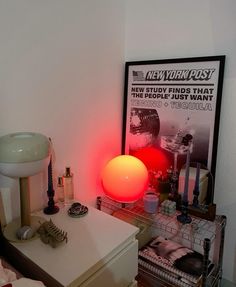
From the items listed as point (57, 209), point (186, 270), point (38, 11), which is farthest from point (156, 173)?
point (38, 11)

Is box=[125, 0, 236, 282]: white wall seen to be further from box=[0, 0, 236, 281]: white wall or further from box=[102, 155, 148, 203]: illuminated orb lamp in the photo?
box=[102, 155, 148, 203]: illuminated orb lamp

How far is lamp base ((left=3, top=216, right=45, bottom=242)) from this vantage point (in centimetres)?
96

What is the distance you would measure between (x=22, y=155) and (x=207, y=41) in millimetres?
1081

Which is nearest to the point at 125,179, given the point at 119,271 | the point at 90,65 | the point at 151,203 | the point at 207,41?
the point at 151,203

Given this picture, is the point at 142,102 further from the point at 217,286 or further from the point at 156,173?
the point at 217,286

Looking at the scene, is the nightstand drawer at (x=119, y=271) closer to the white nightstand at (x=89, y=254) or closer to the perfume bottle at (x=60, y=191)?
the white nightstand at (x=89, y=254)

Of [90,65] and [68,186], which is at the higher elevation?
[90,65]

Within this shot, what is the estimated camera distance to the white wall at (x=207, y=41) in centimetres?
123

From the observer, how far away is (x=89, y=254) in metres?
0.88

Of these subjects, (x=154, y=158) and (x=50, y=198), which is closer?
(x=50, y=198)

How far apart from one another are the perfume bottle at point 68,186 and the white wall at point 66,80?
62 mm

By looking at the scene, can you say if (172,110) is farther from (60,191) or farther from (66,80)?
(60,191)

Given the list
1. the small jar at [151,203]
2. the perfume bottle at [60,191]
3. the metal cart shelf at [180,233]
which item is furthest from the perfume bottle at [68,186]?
the small jar at [151,203]

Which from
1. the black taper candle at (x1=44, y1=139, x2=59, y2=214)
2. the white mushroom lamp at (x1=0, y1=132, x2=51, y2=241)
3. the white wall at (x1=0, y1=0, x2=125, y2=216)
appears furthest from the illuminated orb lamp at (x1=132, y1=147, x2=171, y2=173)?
the white mushroom lamp at (x1=0, y1=132, x2=51, y2=241)
